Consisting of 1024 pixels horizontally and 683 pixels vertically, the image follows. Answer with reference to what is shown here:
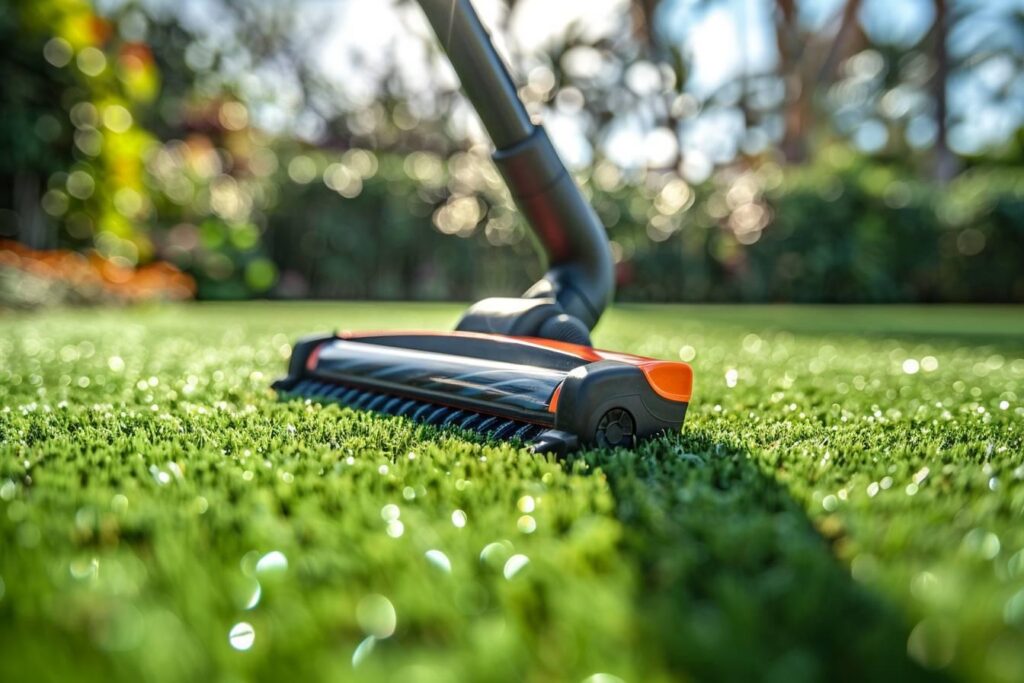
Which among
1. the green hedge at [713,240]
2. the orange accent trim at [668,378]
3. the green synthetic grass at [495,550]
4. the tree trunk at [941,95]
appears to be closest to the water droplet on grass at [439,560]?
the green synthetic grass at [495,550]

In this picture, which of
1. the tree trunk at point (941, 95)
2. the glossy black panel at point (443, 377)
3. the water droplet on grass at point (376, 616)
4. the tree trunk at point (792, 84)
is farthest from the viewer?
the tree trunk at point (941, 95)

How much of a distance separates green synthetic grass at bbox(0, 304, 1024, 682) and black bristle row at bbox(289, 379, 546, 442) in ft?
0.35

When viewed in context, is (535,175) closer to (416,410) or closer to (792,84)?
(416,410)

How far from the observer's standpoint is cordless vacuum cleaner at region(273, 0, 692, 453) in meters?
1.87

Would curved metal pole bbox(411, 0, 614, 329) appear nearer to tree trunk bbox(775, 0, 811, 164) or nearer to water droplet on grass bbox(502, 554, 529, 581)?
water droplet on grass bbox(502, 554, 529, 581)

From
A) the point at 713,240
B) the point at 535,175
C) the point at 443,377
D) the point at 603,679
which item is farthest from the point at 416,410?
the point at 713,240

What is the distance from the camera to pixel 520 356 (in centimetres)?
213

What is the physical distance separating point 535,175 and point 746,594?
1.85 metres

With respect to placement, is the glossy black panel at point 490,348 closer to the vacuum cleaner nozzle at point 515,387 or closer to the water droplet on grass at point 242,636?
the vacuum cleaner nozzle at point 515,387

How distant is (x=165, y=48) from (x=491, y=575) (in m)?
15.5

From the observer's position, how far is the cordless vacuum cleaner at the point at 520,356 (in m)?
1.87

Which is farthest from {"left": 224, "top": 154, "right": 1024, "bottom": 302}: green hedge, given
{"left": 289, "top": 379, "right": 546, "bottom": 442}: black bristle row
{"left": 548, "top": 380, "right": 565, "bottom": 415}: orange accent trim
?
{"left": 548, "top": 380, "right": 565, "bottom": 415}: orange accent trim

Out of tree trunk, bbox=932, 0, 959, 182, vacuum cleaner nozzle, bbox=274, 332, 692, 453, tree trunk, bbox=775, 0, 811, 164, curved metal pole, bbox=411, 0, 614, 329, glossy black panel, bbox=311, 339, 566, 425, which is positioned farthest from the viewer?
tree trunk, bbox=932, 0, 959, 182

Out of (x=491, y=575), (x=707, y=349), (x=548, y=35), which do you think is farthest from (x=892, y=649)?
(x=548, y=35)
